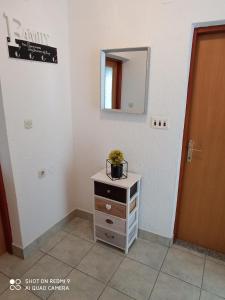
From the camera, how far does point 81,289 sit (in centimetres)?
168

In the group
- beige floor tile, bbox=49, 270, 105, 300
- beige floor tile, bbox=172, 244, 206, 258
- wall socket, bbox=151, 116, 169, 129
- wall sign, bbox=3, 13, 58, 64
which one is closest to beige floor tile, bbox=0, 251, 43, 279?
beige floor tile, bbox=49, 270, 105, 300

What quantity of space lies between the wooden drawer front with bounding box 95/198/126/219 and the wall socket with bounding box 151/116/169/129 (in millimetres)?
782

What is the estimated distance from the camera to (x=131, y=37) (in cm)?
186

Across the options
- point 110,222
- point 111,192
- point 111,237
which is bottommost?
point 111,237

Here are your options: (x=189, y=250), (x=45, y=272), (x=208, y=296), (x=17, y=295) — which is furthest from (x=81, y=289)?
(x=189, y=250)

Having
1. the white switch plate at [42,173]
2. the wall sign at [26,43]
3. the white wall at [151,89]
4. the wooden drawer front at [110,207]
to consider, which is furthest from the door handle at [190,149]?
the wall sign at [26,43]

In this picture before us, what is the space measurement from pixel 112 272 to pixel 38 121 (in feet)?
4.86

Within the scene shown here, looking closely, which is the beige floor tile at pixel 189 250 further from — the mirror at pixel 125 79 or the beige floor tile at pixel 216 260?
the mirror at pixel 125 79

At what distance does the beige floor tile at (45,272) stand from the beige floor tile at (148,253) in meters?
0.63

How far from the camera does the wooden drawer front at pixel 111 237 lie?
203 cm

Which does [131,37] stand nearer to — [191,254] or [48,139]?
[48,139]

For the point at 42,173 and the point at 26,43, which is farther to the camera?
the point at 42,173

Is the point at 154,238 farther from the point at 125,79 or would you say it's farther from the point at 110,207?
the point at 125,79

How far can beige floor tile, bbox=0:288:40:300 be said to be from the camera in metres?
1.61
